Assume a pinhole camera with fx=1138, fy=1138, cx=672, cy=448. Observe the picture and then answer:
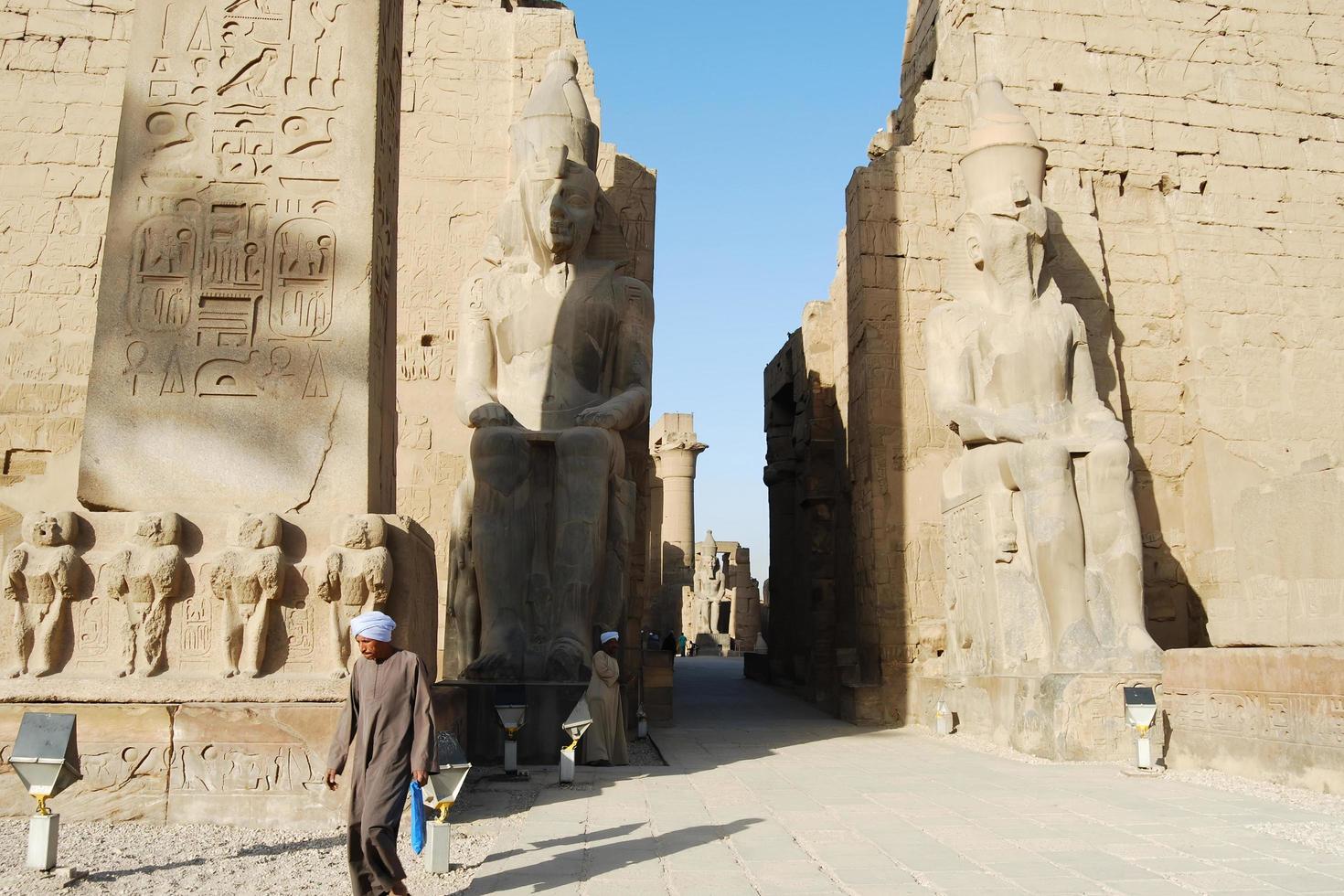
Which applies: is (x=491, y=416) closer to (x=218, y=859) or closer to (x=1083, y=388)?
(x=218, y=859)

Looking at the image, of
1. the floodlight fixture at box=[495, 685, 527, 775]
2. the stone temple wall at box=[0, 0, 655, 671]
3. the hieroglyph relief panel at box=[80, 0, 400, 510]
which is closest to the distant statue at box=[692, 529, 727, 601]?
the stone temple wall at box=[0, 0, 655, 671]

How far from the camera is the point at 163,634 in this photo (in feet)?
13.2

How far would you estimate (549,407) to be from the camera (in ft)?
22.0

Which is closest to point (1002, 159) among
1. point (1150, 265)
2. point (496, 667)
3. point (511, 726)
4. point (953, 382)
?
point (953, 382)

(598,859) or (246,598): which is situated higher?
(246,598)

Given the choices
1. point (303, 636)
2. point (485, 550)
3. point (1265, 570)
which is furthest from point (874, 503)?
point (303, 636)

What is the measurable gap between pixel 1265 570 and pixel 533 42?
6.36 meters

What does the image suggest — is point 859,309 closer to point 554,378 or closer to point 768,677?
point 554,378

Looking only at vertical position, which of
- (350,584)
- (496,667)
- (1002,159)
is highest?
(1002,159)

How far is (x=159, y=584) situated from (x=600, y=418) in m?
2.82

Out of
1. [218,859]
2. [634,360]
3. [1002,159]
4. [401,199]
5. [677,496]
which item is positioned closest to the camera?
[218,859]

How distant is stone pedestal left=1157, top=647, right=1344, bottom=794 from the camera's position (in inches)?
184

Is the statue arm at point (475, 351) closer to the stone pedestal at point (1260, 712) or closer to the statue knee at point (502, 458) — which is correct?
the statue knee at point (502, 458)

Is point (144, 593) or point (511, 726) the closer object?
point (144, 593)
